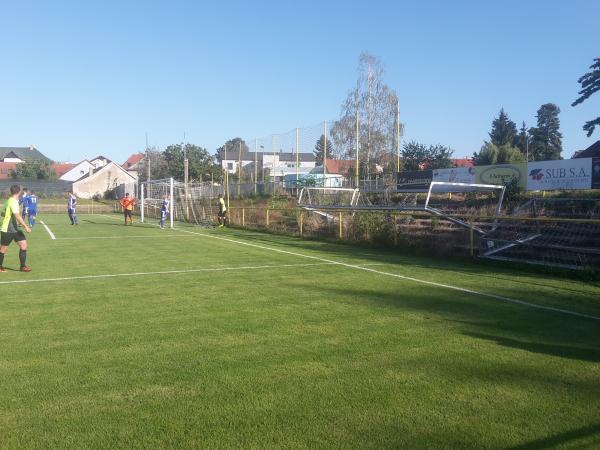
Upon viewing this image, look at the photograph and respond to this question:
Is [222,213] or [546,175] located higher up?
[546,175]

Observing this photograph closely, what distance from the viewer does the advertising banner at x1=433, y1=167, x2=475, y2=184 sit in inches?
1161

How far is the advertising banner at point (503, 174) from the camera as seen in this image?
25.1 m

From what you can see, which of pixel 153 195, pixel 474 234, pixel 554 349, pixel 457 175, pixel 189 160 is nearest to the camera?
pixel 554 349

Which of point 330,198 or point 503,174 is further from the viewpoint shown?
point 503,174

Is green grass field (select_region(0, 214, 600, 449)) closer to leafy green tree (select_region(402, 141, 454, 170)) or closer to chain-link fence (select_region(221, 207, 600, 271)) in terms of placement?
chain-link fence (select_region(221, 207, 600, 271))

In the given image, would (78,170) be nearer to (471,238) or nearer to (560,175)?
(560,175)

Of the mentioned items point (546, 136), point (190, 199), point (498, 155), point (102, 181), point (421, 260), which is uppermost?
point (546, 136)

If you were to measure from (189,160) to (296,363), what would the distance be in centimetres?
6427

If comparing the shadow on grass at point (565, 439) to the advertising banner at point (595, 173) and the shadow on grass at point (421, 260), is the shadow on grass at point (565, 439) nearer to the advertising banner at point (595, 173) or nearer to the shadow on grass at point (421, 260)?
the shadow on grass at point (421, 260)

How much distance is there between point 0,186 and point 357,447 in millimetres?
74156

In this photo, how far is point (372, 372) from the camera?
505cm

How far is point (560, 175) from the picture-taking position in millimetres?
23547

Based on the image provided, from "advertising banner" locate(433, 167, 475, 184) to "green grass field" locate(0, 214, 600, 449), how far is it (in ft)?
64.5

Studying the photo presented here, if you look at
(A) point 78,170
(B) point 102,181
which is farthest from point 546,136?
(A) point 78,170
